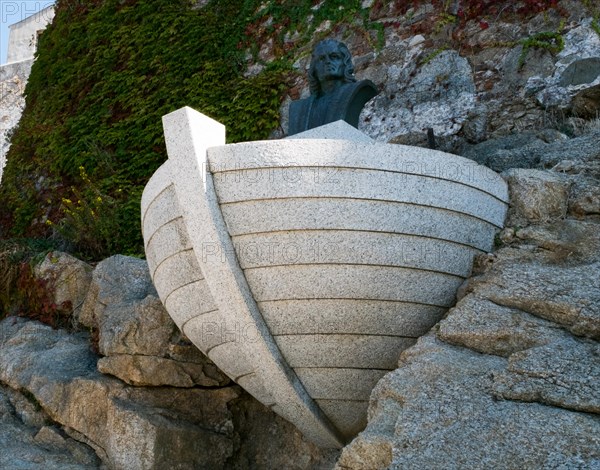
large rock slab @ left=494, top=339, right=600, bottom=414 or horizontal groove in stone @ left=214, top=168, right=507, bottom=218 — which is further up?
horizontal groove in stone @ left=214, top=168, right=507, bottom=218

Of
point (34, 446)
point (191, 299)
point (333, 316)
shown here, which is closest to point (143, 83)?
point (34, 446)

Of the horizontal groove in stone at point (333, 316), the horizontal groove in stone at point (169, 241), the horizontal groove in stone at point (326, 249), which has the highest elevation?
the horizontal groove in stone at point (169, 241)

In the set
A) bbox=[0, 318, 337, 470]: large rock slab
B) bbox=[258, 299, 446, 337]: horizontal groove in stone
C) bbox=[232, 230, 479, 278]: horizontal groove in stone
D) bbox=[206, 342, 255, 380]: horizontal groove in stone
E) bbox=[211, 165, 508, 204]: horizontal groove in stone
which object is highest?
A: bbox=[211, 165, 508, 204]: horizontal groove in stone

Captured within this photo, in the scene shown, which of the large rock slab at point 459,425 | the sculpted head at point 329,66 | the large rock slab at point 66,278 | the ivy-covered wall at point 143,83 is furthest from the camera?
the ivy-covered wall at point 143,83

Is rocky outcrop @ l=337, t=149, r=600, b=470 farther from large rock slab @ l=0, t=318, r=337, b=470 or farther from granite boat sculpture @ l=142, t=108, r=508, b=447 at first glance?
large rock slab @ l=0, t=318, r=337, b=470

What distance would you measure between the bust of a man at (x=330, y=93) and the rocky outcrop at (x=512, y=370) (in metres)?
1.13

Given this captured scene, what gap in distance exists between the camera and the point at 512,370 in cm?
292

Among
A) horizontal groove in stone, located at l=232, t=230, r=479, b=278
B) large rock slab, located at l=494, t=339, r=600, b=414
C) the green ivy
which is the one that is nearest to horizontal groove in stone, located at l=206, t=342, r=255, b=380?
horizontal groove in stone, located at l=232, t=230, r=479, b=278

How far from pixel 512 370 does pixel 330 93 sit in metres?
2.14

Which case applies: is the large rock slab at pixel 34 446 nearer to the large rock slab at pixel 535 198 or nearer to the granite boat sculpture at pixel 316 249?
the granite boat sculpture at pixel 316 249

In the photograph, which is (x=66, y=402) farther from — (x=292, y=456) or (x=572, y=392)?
(x=572, y=392)

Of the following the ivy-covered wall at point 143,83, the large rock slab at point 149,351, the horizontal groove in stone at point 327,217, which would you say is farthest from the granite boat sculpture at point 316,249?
the ivy-covered wall at point 143,83

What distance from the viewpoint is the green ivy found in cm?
726

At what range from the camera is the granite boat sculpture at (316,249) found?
3441 millimetres
